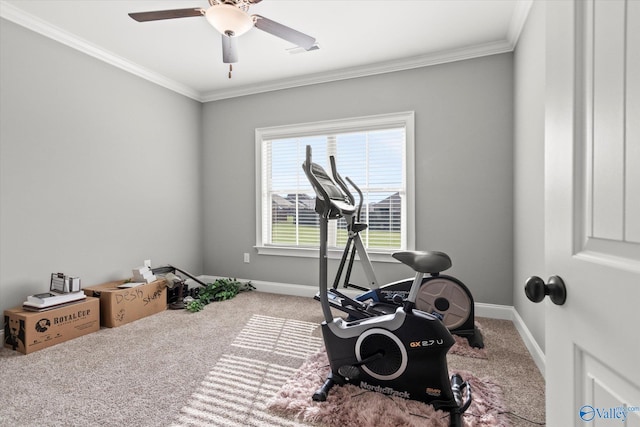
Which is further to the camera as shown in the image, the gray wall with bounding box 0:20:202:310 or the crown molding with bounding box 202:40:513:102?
the crown molding with bounding box 202:40:513:102

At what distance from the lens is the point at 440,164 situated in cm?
335

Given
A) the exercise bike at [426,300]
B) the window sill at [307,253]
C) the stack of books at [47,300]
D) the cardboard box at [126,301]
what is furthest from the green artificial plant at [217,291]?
the exercise bike at [426,300]

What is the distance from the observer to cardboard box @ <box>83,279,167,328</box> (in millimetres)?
2963

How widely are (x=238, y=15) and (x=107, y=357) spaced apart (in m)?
2.54

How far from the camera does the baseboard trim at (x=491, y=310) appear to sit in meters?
2.26

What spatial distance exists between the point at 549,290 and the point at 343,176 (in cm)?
315

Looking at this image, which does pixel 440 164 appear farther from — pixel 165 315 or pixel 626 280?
pixel 165 315

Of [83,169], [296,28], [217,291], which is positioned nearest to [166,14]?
[296,28]

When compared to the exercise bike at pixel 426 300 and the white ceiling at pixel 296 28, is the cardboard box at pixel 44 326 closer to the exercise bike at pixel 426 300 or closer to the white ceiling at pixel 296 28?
the exercise bike at pixel 426 300

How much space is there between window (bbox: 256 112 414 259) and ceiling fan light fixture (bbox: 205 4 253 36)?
1772mm

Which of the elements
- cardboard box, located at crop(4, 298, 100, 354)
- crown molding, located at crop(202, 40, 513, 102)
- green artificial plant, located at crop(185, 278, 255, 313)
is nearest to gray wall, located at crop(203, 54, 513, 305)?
crown molding, located at crop(202, 40, 513, 102)

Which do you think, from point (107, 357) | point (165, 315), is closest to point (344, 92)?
point (165, 315)

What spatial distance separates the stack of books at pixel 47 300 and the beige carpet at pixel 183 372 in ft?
1.05

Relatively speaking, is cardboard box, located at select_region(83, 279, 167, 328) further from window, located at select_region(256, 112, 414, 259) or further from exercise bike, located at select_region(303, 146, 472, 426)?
exercise bike, located at select_region(303, 146, 472, 426)
